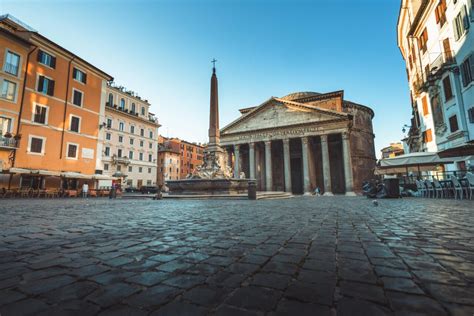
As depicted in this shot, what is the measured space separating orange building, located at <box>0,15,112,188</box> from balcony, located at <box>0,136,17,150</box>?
0.32 metres

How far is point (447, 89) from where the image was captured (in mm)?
16188

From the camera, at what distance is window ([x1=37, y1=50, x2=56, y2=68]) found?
1922cm

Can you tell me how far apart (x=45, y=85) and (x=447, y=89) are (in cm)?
3162

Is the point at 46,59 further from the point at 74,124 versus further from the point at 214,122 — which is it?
the point at 214,122

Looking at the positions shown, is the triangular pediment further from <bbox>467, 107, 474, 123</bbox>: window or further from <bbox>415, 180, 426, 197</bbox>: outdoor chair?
<bbox>415, 180, 426, 197</bbox>: outdoor chair

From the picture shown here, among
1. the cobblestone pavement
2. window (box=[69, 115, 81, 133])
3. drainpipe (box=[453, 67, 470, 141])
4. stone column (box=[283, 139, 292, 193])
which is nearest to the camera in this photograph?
the cobblestone pavement

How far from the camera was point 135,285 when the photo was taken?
158cm

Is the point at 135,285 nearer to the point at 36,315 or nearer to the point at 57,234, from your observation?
the point at 36,315

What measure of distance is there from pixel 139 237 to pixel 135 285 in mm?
1734

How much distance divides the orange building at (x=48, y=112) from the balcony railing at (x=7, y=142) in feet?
1.05

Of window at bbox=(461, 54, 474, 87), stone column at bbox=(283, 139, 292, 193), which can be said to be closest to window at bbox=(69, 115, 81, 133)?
stone column at bbox=(283, 139, 292, 193)

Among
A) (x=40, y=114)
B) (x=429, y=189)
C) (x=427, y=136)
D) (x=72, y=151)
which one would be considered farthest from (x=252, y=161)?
(x=40, y=114)

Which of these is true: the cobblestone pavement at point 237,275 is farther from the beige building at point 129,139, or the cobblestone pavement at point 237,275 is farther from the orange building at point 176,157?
the orange building at point 176,157

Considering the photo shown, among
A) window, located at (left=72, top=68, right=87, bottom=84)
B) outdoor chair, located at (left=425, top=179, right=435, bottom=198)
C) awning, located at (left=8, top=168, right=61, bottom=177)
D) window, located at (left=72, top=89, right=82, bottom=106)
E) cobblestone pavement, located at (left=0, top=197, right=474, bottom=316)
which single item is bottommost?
cobblestone pavement, located at (left=0, top=197, right=474, bottom=316)
